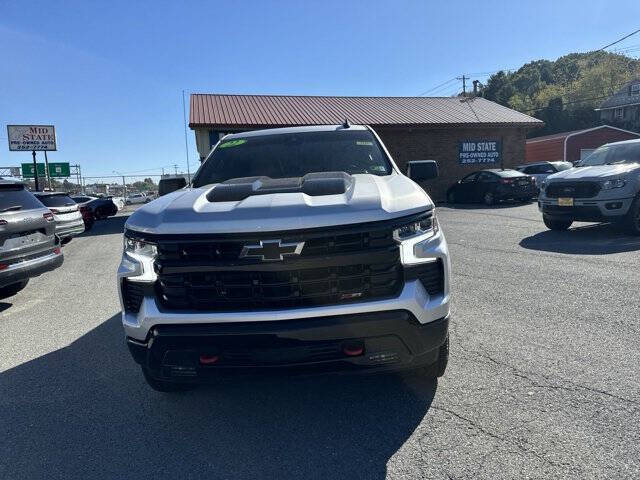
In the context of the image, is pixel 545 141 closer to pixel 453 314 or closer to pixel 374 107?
pixel 374 107

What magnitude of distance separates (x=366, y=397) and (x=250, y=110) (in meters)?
19.2

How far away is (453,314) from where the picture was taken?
184 inches

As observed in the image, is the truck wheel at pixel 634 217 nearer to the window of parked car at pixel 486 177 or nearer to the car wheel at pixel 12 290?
the window of parked car at pixel 486 177

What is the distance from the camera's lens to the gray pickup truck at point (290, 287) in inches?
96.9

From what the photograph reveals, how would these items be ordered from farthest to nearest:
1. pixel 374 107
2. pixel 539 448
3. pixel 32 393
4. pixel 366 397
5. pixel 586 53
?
pixel 586 53 < pixel 374 107 < pixel 32 393 < pixel 366 397 < pixel 539 448

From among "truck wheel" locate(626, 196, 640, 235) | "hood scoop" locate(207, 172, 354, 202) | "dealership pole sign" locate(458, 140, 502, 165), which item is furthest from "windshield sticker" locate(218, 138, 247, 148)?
"dealership pole sign" locate(458, 140, 502, 165)

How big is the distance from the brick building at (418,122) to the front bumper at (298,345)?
17.2 metres

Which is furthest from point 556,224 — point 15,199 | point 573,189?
point 15,199

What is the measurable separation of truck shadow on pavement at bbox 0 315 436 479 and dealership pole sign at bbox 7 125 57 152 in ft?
107

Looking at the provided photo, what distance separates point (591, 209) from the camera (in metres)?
8.53

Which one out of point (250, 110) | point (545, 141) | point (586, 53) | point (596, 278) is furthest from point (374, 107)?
point (586, 53)

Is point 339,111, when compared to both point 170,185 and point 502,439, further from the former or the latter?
point 502,439

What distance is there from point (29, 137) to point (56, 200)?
23.5 m

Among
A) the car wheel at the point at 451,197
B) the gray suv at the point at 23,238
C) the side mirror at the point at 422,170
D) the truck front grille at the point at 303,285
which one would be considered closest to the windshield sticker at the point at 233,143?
the side mirror at the point at 422,170
